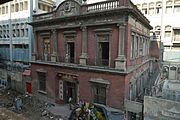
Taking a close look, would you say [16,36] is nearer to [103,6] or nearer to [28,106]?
[28,106]

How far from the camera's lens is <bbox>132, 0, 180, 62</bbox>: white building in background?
79.9 ft

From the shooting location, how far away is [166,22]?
81.7 feet

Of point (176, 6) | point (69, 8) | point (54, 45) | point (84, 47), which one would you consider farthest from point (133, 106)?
point (176, 6)

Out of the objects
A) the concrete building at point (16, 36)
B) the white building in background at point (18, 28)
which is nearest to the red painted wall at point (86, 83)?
the concrete building at point (16, 36)

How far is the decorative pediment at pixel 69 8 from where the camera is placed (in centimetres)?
1456

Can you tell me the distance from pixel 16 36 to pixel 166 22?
23266 millimetres

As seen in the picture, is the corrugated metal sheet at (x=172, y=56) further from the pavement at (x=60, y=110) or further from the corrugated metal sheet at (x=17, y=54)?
the corrugated metal sheet at (x=17, y=54)

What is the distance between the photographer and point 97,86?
535 inches

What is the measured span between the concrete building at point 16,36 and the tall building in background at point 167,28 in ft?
53.9

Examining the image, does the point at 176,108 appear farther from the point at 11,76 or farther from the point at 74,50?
the point at 11,76

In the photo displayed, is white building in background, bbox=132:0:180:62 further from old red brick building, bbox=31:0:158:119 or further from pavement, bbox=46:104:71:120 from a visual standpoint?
pavement, bbox=46:104:71:120

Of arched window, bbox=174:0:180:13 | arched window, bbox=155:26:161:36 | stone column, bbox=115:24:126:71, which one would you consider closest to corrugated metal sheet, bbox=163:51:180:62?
arched window, bbox=155:26:161:36

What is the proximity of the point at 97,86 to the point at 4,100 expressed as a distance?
1134cm

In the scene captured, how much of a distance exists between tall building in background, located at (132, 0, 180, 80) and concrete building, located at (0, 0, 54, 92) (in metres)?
16.4
